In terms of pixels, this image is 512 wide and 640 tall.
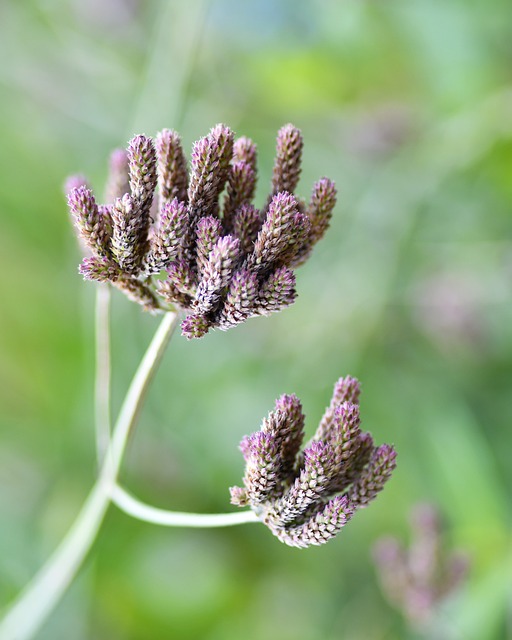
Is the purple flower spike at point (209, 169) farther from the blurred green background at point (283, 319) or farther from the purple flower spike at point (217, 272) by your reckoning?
the blurred green background at point (283, 319)

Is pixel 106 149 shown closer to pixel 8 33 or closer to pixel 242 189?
pixel 8 33

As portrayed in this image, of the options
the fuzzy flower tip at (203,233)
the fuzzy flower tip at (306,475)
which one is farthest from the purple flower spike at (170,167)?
the fuzzy flower tip at (306,475)

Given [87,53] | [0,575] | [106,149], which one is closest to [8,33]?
[87,53]

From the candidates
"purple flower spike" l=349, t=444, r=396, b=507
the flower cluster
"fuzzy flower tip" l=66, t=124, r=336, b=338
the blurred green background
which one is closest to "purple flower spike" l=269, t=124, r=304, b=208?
"fuzzy flower tip" l=66, t=124, r=336, b=338

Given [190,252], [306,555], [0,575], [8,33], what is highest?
[8,33]

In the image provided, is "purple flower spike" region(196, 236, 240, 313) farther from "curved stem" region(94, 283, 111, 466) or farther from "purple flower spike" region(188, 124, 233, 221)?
"curved stem" region(94, 283, 111, 466)

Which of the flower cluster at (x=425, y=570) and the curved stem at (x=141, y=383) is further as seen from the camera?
the flower cluster at (x=425, y=570)
